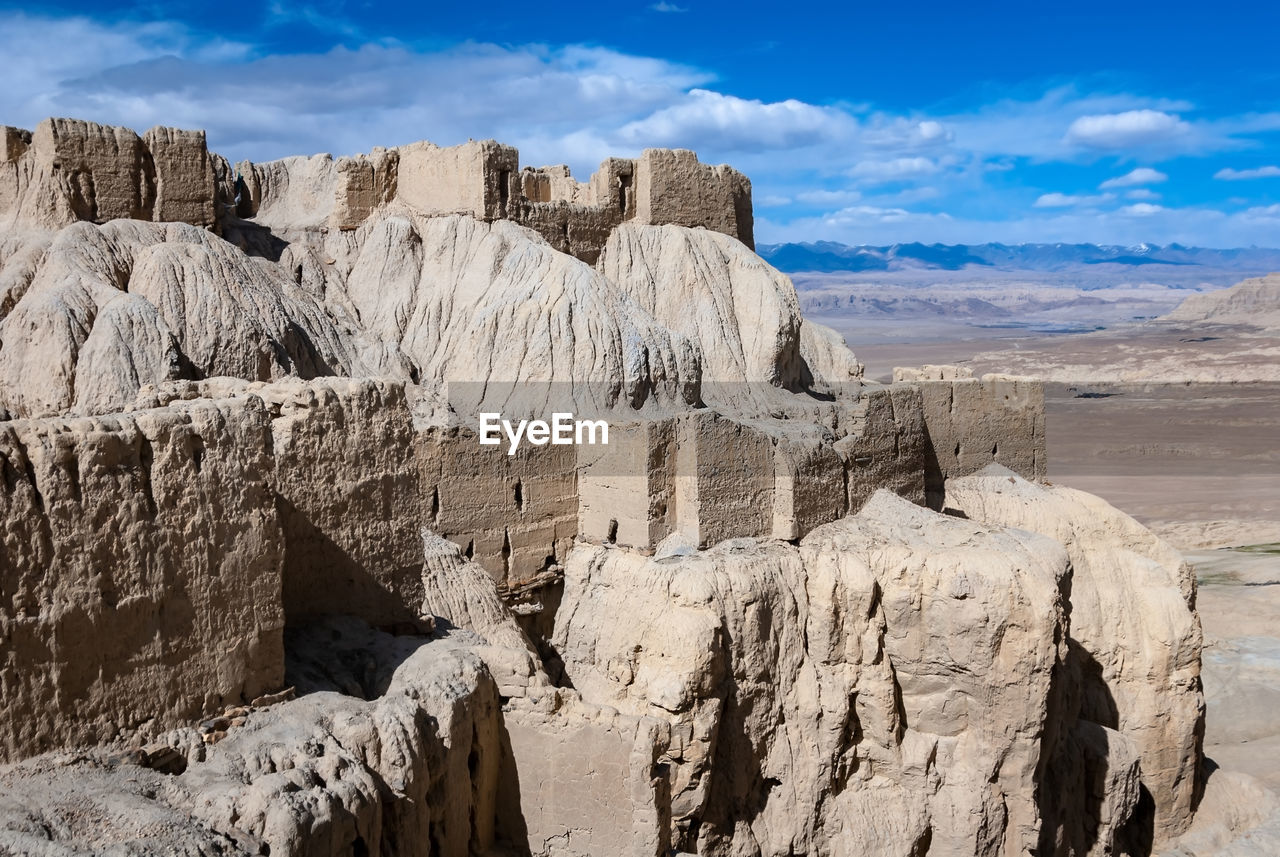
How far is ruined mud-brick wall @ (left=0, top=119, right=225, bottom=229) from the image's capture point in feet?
61.4

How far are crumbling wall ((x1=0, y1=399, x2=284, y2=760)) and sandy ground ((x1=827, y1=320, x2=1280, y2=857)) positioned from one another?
14.3m

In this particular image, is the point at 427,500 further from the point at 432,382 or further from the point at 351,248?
the point at 351,248

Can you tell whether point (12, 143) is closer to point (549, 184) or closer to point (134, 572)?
point (549, 184)

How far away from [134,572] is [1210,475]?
49163 millimetres

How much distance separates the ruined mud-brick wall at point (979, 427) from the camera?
22.1 metres

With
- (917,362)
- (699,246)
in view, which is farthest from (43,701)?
(917,362)

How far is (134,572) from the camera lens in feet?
24.8

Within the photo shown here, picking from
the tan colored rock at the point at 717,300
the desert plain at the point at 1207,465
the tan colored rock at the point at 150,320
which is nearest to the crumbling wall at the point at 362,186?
the tan colored rock at the point at 150,320

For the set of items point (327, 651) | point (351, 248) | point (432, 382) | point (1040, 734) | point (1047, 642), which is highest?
point (351, 248)

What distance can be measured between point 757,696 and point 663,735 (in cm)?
479

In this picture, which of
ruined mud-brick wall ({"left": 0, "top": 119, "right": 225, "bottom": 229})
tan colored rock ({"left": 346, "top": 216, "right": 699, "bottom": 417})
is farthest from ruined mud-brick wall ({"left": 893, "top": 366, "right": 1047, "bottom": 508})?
ruined mud-brick wall ({"left": 0, "top": 119, "right": 225, "bottom": 229})

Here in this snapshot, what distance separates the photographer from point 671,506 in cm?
1730

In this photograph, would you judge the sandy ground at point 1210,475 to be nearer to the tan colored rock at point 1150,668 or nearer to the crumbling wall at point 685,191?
the tan colored rock at point 1150,668

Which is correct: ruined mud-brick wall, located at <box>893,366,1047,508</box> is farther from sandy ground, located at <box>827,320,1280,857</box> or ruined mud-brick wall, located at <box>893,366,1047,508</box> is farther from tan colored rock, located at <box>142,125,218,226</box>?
tan colored rock, located at <box>142,125,218,226</box>
